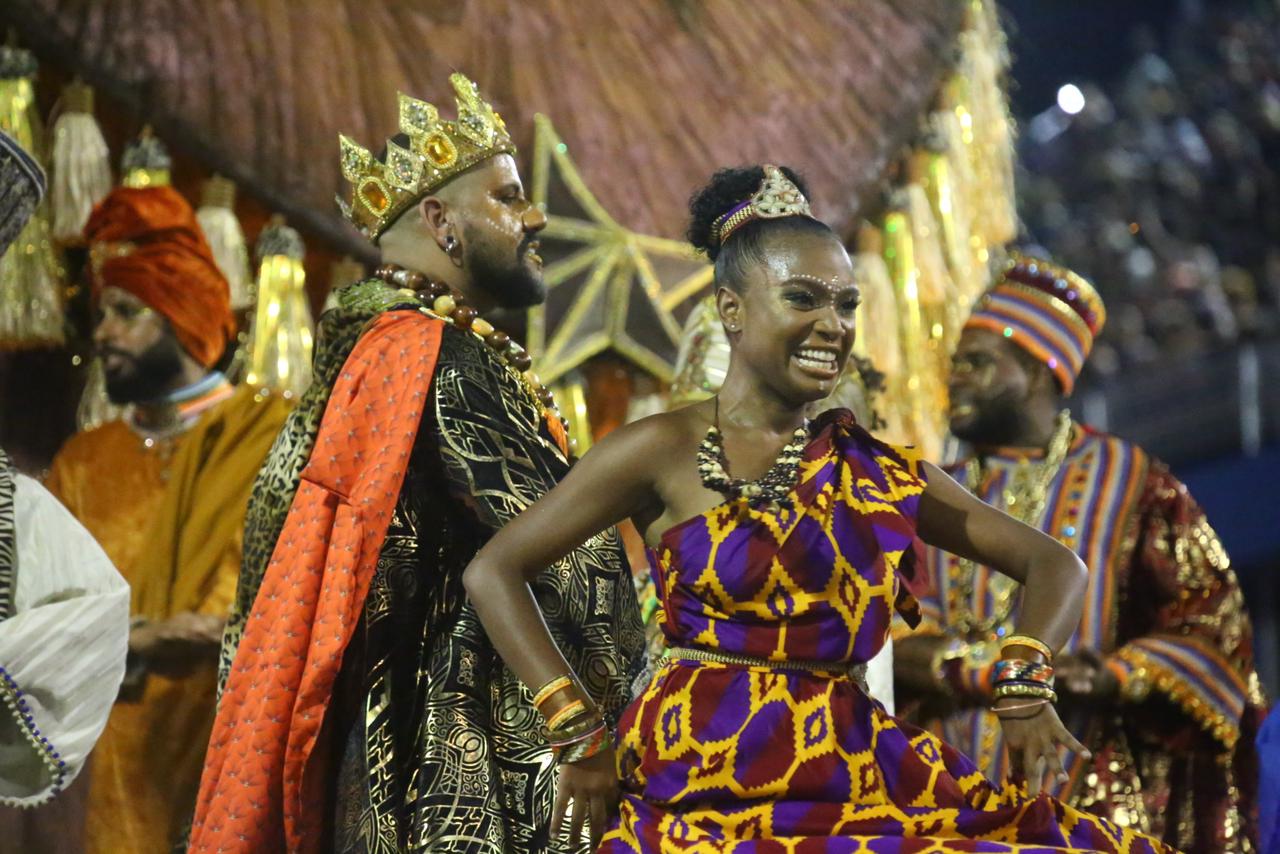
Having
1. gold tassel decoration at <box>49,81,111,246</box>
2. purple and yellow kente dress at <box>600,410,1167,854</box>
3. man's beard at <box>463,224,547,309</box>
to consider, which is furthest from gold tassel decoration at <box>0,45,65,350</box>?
purple and yellow kente dress at <box>600,410,1167,854</box>

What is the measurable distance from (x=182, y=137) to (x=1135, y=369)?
14.4 ft

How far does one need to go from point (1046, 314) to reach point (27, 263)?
273 cm

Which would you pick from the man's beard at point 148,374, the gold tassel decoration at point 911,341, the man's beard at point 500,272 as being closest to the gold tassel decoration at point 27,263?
the man's beard at point 148,374

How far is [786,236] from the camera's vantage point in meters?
3.13

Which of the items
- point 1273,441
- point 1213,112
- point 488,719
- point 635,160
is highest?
point 1213,112

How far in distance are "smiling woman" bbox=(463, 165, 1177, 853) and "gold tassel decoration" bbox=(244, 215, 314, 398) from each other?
9.57ft

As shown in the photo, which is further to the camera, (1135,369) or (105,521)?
(1135,369)

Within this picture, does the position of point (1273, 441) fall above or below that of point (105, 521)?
above

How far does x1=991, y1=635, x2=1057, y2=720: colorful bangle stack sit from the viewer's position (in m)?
2.92

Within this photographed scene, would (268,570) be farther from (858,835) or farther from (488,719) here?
(858,835)

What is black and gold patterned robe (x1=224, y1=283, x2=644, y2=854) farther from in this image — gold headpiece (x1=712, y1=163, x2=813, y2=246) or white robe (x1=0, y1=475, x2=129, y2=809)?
gold headpiece (x1=712, y1=163, x2=813, y2=246)

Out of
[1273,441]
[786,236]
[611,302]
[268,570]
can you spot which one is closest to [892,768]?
[786,236]

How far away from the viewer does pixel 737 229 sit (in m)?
3.21

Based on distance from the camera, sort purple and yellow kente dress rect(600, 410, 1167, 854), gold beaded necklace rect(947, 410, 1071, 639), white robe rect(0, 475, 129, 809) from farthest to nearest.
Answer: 1. gold beaded necklace rect(947, 410, 1071, 639)
2. white robe rect(0, 475, 129, 809)
3. purple and yellow kente dress rect(600, 410, 1167, 854)
